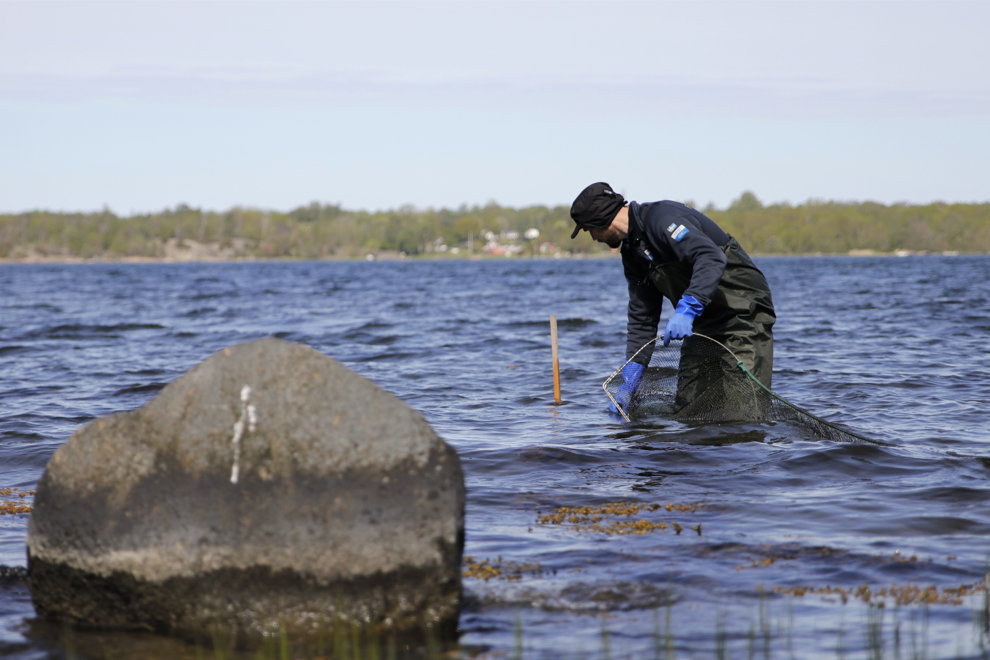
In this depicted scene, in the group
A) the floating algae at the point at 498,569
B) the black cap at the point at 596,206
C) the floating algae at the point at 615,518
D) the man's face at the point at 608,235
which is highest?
the black cap at the point at 596,206

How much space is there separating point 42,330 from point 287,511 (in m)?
23.1

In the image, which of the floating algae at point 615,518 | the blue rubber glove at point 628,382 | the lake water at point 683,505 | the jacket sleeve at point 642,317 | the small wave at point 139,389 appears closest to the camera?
the lake water at point 683,505

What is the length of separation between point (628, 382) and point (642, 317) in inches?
27.6

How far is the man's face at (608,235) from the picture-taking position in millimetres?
7766

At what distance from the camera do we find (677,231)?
24.8ft

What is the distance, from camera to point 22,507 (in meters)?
6.66

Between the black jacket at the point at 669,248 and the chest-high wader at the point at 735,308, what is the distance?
5.2 inches

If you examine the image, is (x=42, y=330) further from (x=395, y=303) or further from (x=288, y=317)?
(x=395, y=303)

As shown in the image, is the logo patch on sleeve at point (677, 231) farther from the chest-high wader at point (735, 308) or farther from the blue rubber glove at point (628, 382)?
the blue rubber glove at point (628, 382)

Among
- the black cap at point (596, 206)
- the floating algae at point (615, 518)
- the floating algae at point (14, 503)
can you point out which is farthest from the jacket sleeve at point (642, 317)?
the floating algae at point (14, 503)

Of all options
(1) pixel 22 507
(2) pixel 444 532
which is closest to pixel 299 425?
(2) pixel 444 532

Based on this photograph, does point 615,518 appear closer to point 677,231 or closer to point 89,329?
point 677,231

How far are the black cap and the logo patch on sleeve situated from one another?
0.47 m

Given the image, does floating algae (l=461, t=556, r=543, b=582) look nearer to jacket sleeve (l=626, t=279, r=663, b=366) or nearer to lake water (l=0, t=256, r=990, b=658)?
lake water (l=0, t=256, r=990, b=658)
